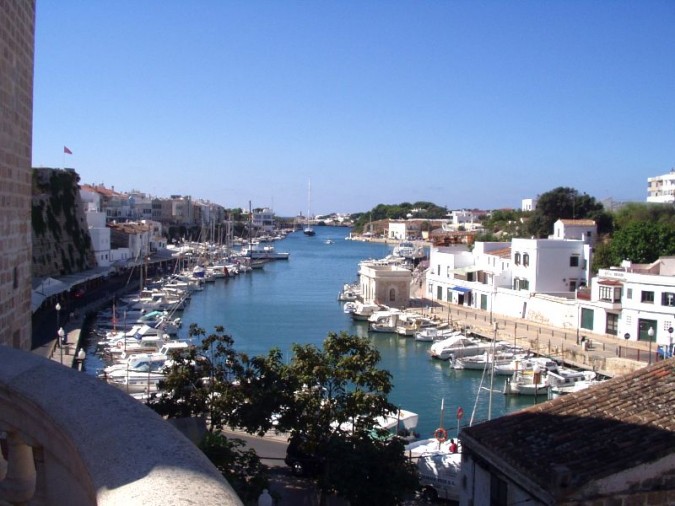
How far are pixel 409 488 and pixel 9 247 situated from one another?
5.37 metres

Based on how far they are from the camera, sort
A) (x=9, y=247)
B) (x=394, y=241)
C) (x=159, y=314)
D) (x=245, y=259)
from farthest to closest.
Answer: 1. (x=394, y=241)
2. (x=245, y=259)
3. (x=159, y=314)
4. (x=9, y=247)

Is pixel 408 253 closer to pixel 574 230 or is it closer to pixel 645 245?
pixel 574 230

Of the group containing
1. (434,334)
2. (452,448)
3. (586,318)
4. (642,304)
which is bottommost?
(434,334)

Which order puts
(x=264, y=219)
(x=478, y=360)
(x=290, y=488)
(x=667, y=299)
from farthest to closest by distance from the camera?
1. (x=264, y=219)
2. (x=478, y=360)
3. (x=667, y=299)
4. (x=290, y=488)

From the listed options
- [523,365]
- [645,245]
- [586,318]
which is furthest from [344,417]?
[645,245]

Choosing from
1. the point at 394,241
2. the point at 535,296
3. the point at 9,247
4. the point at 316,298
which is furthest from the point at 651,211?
the point at 394,241

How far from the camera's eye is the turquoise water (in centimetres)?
2302

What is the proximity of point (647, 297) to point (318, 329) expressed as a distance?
17064 millimetres

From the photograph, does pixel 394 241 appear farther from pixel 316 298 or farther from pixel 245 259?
pixel 316 298

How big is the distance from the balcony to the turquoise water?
704 inches

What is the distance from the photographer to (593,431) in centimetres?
732

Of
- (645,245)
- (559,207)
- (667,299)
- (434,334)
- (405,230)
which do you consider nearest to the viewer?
(667,299)

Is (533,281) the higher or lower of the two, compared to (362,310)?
higher

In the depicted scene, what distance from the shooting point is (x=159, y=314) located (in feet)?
120
